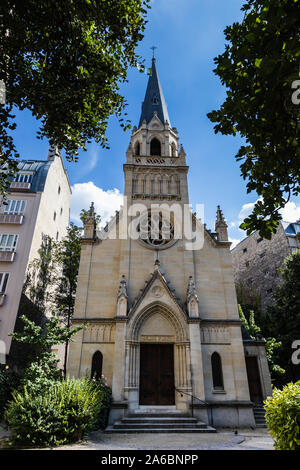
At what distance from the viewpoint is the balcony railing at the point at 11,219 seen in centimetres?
2358

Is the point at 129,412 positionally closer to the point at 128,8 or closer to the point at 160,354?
the point at 160,354

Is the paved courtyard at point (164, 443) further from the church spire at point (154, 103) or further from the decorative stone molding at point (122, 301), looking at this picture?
the church spire at point (154, 103)

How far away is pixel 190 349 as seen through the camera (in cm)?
1620

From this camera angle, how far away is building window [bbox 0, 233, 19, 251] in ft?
74.5

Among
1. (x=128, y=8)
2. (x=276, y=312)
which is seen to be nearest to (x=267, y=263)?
(x=276, y=312)

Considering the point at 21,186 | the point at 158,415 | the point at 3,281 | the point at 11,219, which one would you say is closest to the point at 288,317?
the point at 158,415

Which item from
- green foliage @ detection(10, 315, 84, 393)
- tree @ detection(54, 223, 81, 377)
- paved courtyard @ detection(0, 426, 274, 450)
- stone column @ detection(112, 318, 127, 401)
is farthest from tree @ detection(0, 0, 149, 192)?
tree @ detection(54, 223, 81, 377)

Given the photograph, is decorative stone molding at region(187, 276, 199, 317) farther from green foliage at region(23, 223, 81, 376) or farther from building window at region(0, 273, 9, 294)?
building window at region(0, 273, 9, 294)

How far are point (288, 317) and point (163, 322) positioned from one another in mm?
14144

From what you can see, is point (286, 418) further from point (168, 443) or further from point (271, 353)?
point (271, 353)

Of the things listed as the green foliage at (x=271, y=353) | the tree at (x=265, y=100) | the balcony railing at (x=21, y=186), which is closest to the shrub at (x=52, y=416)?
the tree at (x=265, y=100)

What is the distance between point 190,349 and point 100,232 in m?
9.74

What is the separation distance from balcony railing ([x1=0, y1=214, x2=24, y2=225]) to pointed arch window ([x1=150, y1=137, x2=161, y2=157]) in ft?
41.9

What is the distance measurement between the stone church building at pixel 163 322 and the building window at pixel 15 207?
8408mm
